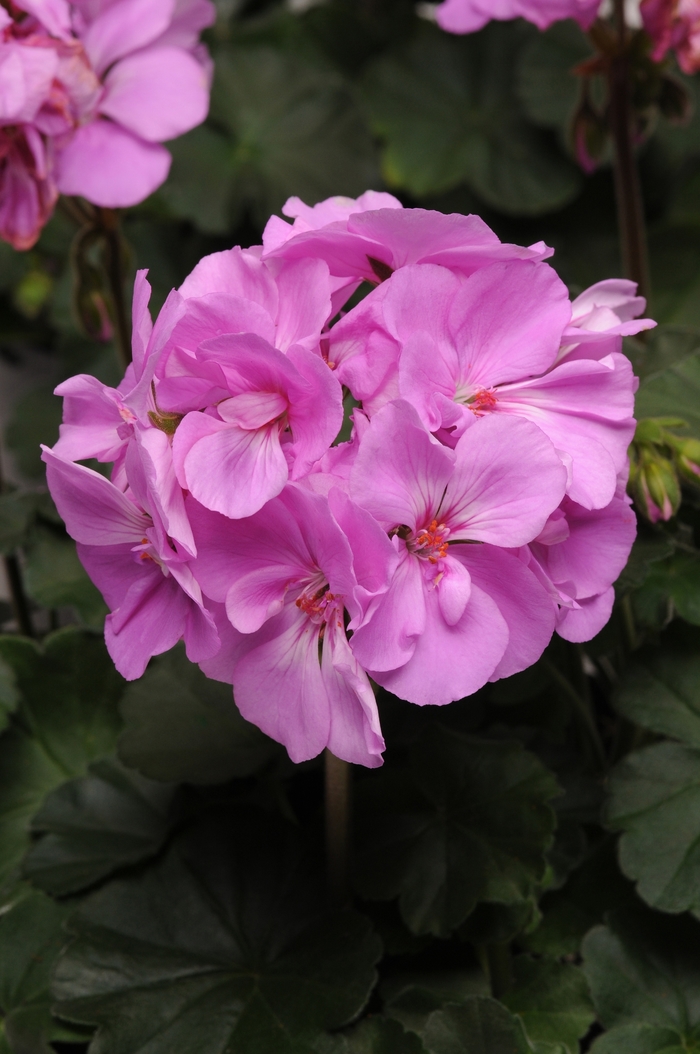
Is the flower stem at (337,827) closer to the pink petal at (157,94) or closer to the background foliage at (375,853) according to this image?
the background foliage at (375,853)

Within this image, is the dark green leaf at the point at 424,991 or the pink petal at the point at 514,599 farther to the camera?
the dark green leaf at the point at 424,991

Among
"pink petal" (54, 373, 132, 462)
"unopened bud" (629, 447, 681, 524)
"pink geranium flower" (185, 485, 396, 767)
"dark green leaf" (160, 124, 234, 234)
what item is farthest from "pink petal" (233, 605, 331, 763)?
"dark green leaf" (160, 124, 234, 234)

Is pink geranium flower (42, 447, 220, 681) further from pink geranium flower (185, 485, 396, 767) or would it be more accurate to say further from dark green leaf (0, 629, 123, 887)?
dark green leaf (0, 629, 123, 887)

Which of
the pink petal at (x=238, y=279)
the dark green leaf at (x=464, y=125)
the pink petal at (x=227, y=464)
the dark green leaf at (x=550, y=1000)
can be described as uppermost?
the pink petal at (x=238, y=279)

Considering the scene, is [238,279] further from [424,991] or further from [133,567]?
[424,991]

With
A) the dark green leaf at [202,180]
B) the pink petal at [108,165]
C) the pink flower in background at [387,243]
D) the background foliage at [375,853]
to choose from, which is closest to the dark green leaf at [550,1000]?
the background foliage at [375,853]
